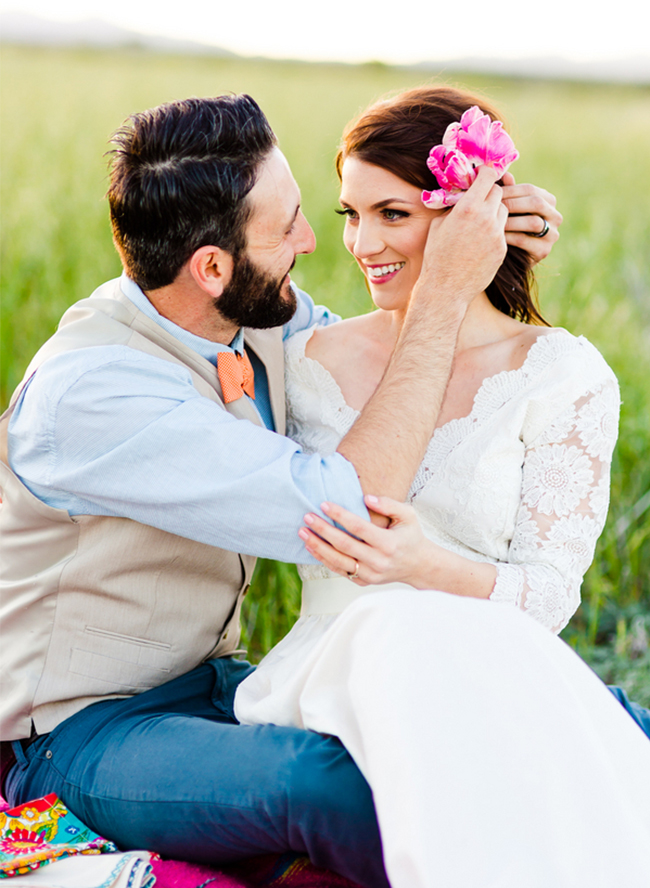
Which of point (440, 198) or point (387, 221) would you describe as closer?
point (440, 198)

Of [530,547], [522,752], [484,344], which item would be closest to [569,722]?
[522,752]

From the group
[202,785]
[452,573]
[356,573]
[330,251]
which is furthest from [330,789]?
[330,251]

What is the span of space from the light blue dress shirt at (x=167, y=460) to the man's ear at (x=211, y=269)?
0.25 m

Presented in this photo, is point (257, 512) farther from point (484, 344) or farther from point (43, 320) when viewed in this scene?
point (43, 320)

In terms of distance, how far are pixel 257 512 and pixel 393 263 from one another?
2.69 feet

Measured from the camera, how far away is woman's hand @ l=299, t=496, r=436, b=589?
1718mm

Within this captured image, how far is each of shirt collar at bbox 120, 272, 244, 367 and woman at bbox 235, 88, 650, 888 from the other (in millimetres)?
381

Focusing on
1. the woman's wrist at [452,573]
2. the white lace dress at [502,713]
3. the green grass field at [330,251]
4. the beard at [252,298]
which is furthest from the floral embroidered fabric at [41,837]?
the green grass field at [330,251]

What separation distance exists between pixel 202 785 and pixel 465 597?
23.9 inches

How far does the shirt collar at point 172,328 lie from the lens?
1.99m

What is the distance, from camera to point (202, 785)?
166 cm

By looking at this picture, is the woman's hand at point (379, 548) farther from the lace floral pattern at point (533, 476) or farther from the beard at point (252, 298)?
the beard at point (252, 298)

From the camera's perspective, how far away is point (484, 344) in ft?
7.39

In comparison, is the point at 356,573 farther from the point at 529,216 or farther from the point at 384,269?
the point at 529,216
